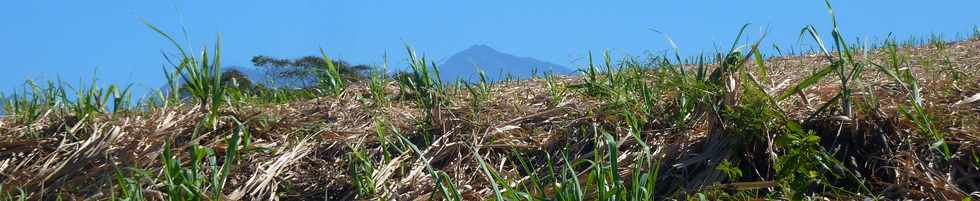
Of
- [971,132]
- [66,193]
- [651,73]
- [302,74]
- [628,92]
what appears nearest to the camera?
[971,132]

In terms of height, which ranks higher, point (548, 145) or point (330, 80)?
point (330, 80)

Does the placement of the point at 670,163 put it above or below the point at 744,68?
below

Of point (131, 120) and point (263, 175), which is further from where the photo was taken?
point (131, 120)

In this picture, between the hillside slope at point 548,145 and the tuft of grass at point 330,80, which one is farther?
the tuft of grass at point 330,80

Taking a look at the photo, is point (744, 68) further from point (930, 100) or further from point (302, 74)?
point (302, 74)

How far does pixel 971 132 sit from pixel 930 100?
364 mm

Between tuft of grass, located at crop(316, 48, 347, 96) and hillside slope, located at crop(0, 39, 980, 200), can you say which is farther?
tuft of grass, located at crop(316, 48, 347, 96)

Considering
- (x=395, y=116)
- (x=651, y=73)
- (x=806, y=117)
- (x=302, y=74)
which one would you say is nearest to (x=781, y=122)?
(x=806, y=117)

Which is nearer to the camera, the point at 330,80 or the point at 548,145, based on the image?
the point at 548,145

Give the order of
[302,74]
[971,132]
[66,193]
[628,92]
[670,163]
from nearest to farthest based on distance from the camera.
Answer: [971,132] → [670,163] → [66,193] → [628,92] → [302,74]

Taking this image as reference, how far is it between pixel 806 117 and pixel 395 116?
4.94ft

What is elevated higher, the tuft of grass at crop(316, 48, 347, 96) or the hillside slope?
the tuft of grass at crop(316, 48, 347, 96)

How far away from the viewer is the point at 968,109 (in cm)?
317

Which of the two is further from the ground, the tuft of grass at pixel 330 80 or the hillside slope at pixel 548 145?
the tuft of grass at pixel 330 80
